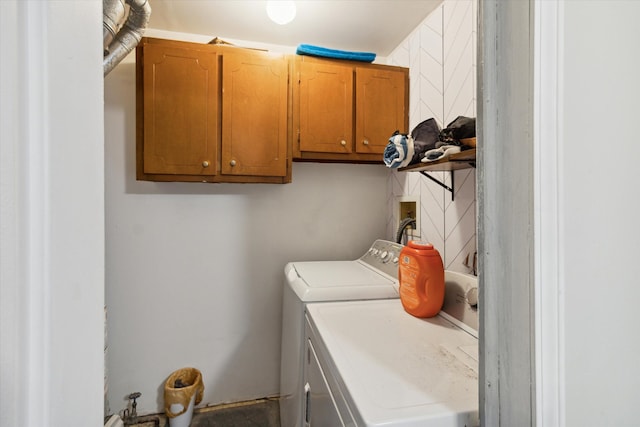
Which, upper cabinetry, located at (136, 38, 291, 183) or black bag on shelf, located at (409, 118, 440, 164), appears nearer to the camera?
black bag on shelf, located at (409, 118, 440, 164)

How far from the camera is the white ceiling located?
1.70 m

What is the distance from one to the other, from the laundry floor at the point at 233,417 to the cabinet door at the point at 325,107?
1.83 metres

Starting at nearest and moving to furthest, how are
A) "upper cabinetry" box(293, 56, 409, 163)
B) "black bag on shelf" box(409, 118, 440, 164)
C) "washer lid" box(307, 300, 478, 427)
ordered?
"washer lid" box(307, 300, 478, 427) < "black bag on shelf" box(409, 118, 440, 164) < "upper cabinetry" box(293, 56, 409, 163)

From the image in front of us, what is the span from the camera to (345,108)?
197cm

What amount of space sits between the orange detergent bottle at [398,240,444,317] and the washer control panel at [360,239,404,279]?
0.41 m

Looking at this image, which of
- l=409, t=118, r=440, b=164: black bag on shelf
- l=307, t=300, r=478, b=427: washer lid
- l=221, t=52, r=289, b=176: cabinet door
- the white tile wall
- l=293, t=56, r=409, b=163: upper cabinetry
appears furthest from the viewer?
l=293, t=56, r=409, b=163: upper cabinetry

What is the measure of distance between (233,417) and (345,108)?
2.24 meters

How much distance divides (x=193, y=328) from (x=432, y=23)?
8.26 ft

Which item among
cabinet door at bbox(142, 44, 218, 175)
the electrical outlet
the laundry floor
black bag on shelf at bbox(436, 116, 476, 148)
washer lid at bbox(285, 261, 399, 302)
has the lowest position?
the laundry floor

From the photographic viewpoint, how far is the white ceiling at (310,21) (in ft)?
5.59

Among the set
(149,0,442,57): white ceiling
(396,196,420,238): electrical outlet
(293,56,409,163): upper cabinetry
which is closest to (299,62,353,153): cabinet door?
(293,56,409,163): upper cabinetry

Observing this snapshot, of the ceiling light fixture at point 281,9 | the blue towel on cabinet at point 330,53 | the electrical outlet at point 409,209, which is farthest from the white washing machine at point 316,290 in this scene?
the ceiling light fixture at point 281,9

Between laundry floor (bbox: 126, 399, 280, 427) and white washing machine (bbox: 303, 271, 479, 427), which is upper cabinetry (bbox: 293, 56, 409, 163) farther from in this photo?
laundry floor (bbox: 126, 399, 280, 427)
